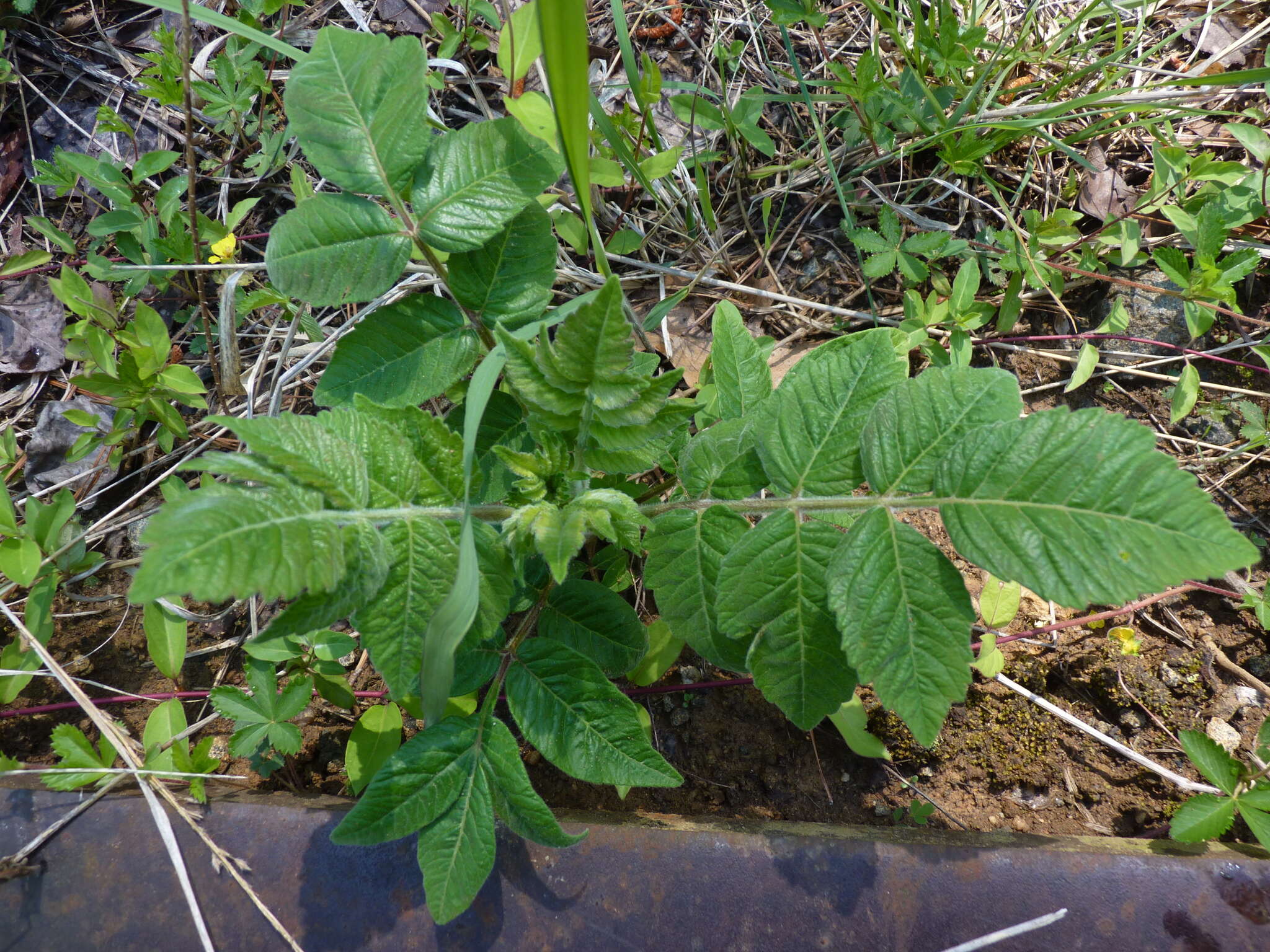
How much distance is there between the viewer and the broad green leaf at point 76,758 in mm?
1839

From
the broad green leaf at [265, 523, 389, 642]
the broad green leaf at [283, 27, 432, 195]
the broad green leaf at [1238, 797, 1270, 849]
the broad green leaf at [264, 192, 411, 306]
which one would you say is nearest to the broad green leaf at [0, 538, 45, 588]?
the broad green leaf at [264, 192, 411, 306]

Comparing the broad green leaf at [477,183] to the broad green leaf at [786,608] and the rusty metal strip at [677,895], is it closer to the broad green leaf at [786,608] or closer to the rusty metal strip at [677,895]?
the broad green leaf at [786,608]

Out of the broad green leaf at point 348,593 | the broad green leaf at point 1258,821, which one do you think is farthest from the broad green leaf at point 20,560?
the broad green leaf at point 1258,821

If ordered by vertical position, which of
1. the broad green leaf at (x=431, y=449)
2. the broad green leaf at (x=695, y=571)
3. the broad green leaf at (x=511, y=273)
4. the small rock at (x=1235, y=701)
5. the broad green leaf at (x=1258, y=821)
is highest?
the broad green leaf at (x=511, y=273)

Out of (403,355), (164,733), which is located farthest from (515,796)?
(164,733)

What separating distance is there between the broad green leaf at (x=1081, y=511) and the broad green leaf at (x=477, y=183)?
1.05 m

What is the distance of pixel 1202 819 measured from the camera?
1.81m

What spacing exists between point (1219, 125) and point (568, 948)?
3470mm

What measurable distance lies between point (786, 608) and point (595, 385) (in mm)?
593

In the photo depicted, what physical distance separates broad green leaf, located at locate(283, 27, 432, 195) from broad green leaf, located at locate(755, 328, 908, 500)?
95cm

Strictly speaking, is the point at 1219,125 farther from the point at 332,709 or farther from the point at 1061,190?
the point at 332,709

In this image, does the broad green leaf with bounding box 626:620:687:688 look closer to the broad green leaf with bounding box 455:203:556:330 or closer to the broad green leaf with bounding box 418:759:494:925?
the broad green leaf with bounding box 418:759:494:925

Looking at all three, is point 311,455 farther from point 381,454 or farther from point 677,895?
point 677,895

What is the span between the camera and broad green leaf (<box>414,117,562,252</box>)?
166 cm
